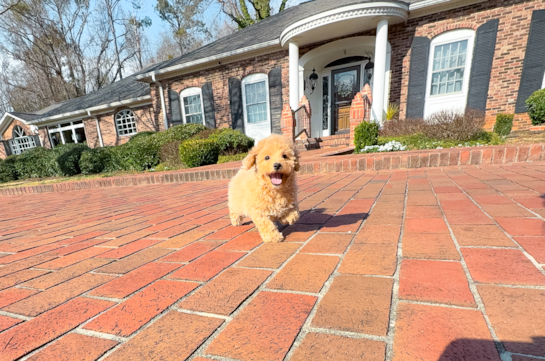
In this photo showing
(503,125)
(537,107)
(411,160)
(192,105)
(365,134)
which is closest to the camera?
(411,160)

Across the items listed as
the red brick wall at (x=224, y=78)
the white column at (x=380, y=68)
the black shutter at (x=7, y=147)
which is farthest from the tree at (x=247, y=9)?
the black shutter at (x=7, y=147)

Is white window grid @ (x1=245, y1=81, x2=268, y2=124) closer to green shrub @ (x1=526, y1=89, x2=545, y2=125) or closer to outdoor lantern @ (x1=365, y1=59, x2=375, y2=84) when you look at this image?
outdoor lantern @ (x1=365, y1=59, x2=375, y2=84)

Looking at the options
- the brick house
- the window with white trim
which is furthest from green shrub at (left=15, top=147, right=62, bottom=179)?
the window with white trim

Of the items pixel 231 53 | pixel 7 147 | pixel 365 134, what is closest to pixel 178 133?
pixel 231 53

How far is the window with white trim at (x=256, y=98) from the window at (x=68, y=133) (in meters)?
14.0

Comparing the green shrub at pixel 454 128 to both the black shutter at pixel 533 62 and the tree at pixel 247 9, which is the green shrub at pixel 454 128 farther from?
the tree at pixel 247 9

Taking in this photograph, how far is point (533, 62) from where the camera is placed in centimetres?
727

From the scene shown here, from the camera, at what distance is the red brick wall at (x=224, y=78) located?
33.7ft

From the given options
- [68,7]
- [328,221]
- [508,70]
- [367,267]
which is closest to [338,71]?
[508,70]

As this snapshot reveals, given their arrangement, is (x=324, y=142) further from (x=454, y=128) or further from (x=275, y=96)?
(x=454, y=128)

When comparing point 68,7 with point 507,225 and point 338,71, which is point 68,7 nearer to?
point 338,71

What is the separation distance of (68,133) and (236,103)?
53.7ft

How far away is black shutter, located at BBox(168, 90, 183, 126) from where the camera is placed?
41.3ft

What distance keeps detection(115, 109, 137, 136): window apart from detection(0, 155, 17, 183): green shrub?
211 inches
